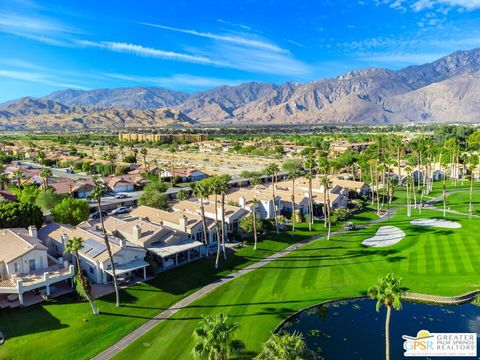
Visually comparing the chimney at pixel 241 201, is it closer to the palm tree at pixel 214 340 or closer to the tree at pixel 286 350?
the palm tree at pixel 214 340

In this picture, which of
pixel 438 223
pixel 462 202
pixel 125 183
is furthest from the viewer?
pixel 125 183

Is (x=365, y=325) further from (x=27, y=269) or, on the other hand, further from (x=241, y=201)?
(x=241, y=201)

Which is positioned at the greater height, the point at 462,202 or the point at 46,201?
the point at 46,201

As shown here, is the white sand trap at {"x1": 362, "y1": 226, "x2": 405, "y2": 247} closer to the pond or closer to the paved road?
the paved road

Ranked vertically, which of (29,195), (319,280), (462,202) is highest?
(29,195)

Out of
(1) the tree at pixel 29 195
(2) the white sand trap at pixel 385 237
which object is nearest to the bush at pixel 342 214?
(2) the white sand trap at pixel 385 237

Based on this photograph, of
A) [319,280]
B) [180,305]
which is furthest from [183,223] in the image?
[319,280]

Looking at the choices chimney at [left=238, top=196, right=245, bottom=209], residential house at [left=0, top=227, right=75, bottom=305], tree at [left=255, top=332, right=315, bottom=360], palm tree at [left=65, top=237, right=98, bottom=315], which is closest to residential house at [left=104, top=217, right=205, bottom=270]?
residential house at [left=0, top=227, right=75, bottom=305]
